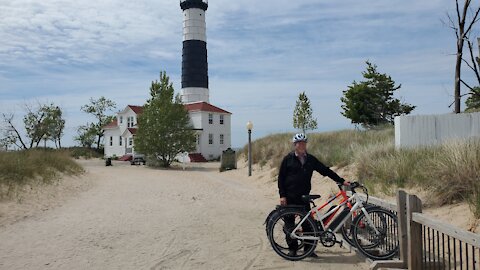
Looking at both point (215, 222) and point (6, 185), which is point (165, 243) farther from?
point (6, 185)

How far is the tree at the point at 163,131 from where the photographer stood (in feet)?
107

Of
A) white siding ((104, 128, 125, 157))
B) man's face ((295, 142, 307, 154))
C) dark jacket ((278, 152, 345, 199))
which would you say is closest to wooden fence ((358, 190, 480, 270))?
dark jacket ((278, 152, 345, 199))

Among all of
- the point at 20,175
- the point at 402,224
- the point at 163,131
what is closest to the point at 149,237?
the point at 402,224

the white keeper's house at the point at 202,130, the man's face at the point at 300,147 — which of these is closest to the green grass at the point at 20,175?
the man's face at the point at 300,147

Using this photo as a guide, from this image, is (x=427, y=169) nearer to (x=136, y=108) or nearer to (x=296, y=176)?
(x=296, y=176)

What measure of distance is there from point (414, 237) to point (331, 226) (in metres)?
1.49

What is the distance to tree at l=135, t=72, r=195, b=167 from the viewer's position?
32688 mm

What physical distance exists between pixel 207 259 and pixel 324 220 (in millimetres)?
1916

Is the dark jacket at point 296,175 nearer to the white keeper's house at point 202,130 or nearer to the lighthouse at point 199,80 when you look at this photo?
the white keeper's house at point 202,130

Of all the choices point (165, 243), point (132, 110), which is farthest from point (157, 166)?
point (165, 243)

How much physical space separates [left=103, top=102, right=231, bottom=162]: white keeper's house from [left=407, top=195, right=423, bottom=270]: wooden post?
36236 mm

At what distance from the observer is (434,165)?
8617 millimetres

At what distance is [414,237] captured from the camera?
5.37m

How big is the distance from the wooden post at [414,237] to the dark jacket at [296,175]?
5.03ft
